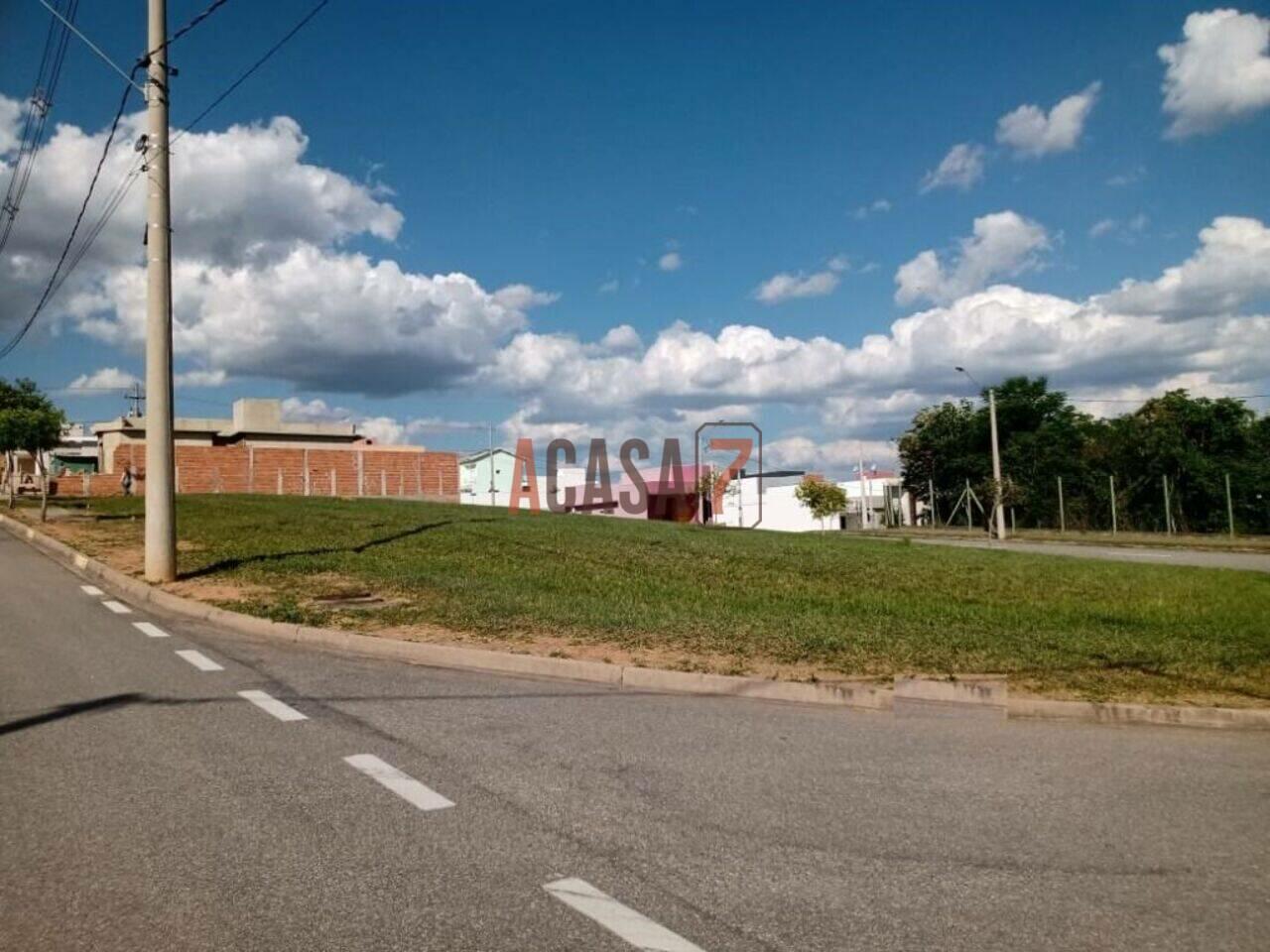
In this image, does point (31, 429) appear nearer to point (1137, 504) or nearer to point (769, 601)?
point (769, 601)

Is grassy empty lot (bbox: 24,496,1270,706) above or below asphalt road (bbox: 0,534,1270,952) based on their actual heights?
above

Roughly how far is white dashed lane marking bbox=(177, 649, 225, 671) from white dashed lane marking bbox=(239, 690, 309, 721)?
1113mm

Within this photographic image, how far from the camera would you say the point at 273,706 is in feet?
22.2

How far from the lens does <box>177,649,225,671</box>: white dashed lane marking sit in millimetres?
8133

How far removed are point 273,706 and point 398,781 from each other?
7.03 ft

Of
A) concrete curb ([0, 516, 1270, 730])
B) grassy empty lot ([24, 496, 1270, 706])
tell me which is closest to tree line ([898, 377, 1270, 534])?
grassy empty lot ([24, 496, 1270, 706])

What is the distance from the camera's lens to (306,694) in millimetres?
7164

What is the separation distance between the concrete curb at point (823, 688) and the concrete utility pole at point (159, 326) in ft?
15.1

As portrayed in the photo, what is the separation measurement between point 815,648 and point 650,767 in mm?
3877

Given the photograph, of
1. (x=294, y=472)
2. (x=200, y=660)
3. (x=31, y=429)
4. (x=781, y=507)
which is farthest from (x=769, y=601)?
(x=781, y=507)

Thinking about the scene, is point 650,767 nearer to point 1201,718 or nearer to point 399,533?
point 1201,718

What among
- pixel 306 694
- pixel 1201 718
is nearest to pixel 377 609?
pixel 306 694

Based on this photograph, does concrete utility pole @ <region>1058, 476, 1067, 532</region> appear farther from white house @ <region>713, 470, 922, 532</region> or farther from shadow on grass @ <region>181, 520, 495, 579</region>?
shadow on grass @ <region>181, 520, 495, 579</region>

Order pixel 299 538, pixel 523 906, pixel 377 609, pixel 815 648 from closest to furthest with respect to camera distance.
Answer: pixel 523 906
pixel 815 648
pixel 377 609
pixel 299 538
